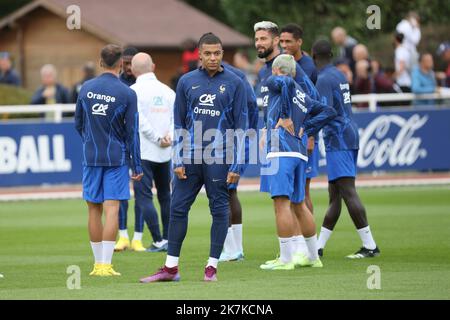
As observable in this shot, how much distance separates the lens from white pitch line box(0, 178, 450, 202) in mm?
23927

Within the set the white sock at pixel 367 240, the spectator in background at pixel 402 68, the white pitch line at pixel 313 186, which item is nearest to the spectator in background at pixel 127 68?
the white sock at pixel 367 240

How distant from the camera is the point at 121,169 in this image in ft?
43.7

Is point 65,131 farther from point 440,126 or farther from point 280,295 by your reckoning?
point 280,295

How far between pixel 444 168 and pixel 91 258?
489 inches

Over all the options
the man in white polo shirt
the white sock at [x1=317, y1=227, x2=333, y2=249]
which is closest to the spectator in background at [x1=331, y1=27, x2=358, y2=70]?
the man in white polo shirt

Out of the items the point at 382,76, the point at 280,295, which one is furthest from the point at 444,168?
the point at 280,295

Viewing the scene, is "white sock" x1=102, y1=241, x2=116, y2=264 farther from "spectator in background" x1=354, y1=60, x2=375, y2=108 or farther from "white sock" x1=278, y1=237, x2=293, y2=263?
"spectator in background" x1=354, y1=60, x2=375, y2=108

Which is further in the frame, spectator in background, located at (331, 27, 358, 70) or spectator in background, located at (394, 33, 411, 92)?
spectator in background, located at (394, 33, 411, 92)

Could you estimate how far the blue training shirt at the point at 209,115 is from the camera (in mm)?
12484

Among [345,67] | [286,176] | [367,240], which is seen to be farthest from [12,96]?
[286,176]

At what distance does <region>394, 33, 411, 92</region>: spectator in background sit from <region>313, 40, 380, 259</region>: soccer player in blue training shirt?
1317 cm

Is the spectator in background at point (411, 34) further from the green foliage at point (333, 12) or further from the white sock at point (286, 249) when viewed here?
the white sock at point (286, 249)

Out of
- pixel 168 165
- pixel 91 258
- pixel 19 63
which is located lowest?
pixel 91 258

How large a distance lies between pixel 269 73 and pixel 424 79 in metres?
12.8
